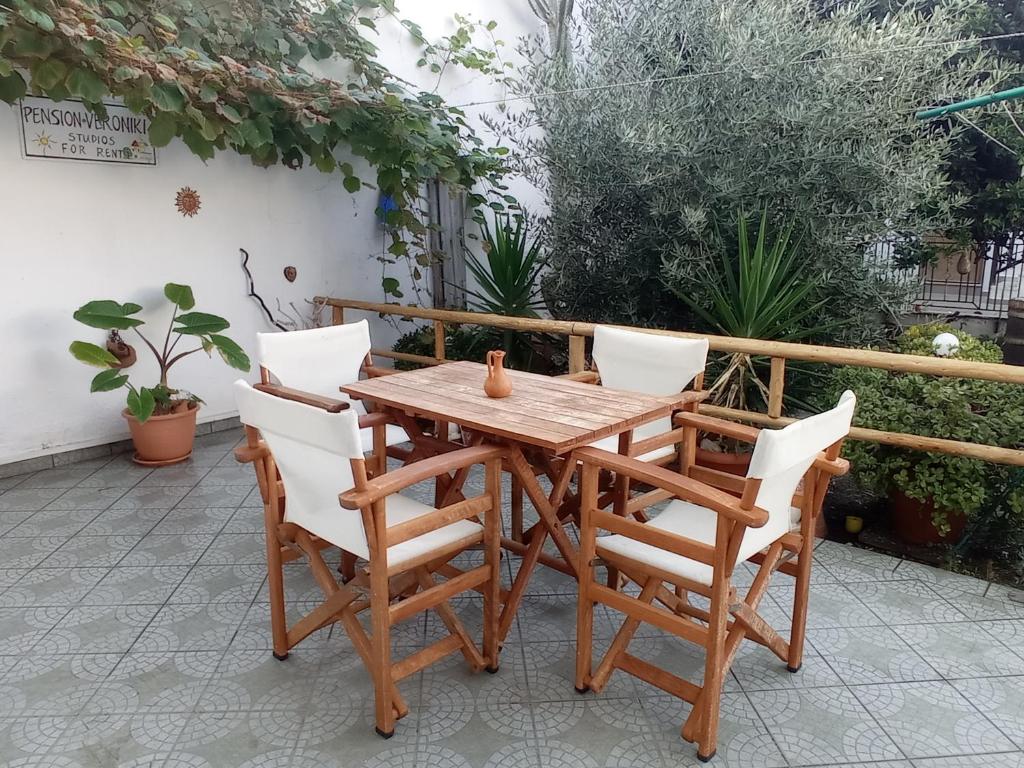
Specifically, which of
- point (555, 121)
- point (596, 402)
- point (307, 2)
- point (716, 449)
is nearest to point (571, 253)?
point (555, 121)

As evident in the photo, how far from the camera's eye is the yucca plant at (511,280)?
5027 mm

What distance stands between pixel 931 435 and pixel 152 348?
4.16m

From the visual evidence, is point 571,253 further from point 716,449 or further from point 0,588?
point 0,588

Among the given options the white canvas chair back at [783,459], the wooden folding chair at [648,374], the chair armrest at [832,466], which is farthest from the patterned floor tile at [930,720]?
the wooden folding chair at [648,374]

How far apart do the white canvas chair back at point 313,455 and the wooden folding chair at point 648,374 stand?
1113 mm

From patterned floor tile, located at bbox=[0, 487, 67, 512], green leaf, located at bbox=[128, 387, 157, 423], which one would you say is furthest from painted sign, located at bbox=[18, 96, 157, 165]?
patterned floor tile, located at bbox=[0, 487, 67, 512]

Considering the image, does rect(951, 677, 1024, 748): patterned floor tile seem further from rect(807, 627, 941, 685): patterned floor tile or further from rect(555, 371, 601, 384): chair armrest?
rect(555, 371, 601, 384): chair armrest

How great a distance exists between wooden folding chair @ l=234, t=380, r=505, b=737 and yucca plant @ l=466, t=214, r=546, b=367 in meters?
2.81

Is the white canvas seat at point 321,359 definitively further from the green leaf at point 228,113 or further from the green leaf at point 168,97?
the green leaf at point 228,113

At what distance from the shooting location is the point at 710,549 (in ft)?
6.11

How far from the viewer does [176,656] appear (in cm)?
238

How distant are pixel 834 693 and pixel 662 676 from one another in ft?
1.89

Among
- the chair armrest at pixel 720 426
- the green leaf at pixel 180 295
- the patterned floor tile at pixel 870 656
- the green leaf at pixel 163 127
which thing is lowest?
the patterned floor tile at pixel 870 656

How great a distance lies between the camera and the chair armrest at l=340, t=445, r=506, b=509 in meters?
1.79
